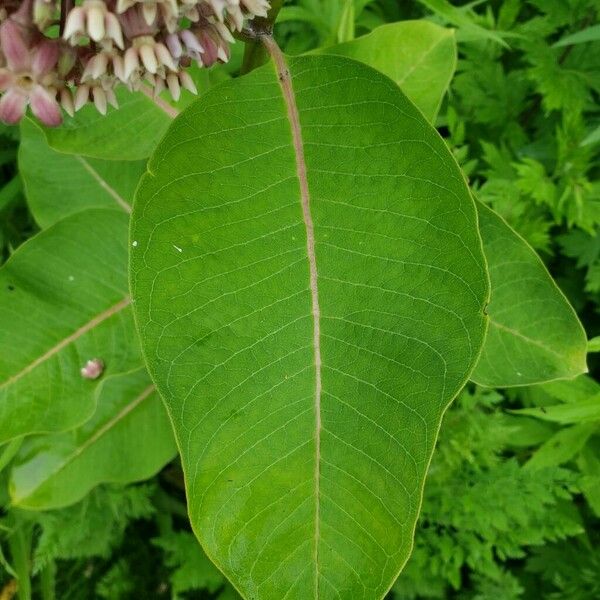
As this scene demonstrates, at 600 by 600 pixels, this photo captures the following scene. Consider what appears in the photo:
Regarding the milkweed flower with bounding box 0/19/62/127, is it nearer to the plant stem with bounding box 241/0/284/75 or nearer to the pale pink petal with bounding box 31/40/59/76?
the pale pink petal with bounding box 31/40/59/76

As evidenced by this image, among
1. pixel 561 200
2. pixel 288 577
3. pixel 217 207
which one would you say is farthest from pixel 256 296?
pixel 561 200

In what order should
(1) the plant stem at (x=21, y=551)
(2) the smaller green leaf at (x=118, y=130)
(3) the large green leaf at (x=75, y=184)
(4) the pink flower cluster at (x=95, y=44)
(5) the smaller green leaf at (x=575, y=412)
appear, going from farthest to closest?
(1) the plant stem at (x=21, y=551)
(3) the large green leaf at (x=75, y=184)
(5) the smaller green leaf at (x=575, y=412)
(2) the smaller green leaf at (x=118, y=130)
(4) the pink flower cluster at (x=95, y=44)

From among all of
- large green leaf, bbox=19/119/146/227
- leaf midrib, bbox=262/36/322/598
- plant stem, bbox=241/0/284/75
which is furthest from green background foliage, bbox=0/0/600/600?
leaf midrib, bbox=262/36/322/598

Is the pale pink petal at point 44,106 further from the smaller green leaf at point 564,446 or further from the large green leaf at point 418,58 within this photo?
the smaller green leaf at point 564,446

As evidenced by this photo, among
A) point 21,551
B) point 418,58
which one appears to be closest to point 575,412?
point 418,58

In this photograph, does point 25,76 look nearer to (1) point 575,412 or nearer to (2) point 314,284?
(2) point 314,284

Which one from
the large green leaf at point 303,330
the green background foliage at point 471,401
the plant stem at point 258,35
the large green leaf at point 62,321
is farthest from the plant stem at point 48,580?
the plant stem at point 258,35

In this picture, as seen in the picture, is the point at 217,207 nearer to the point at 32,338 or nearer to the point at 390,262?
the point at 390,262
